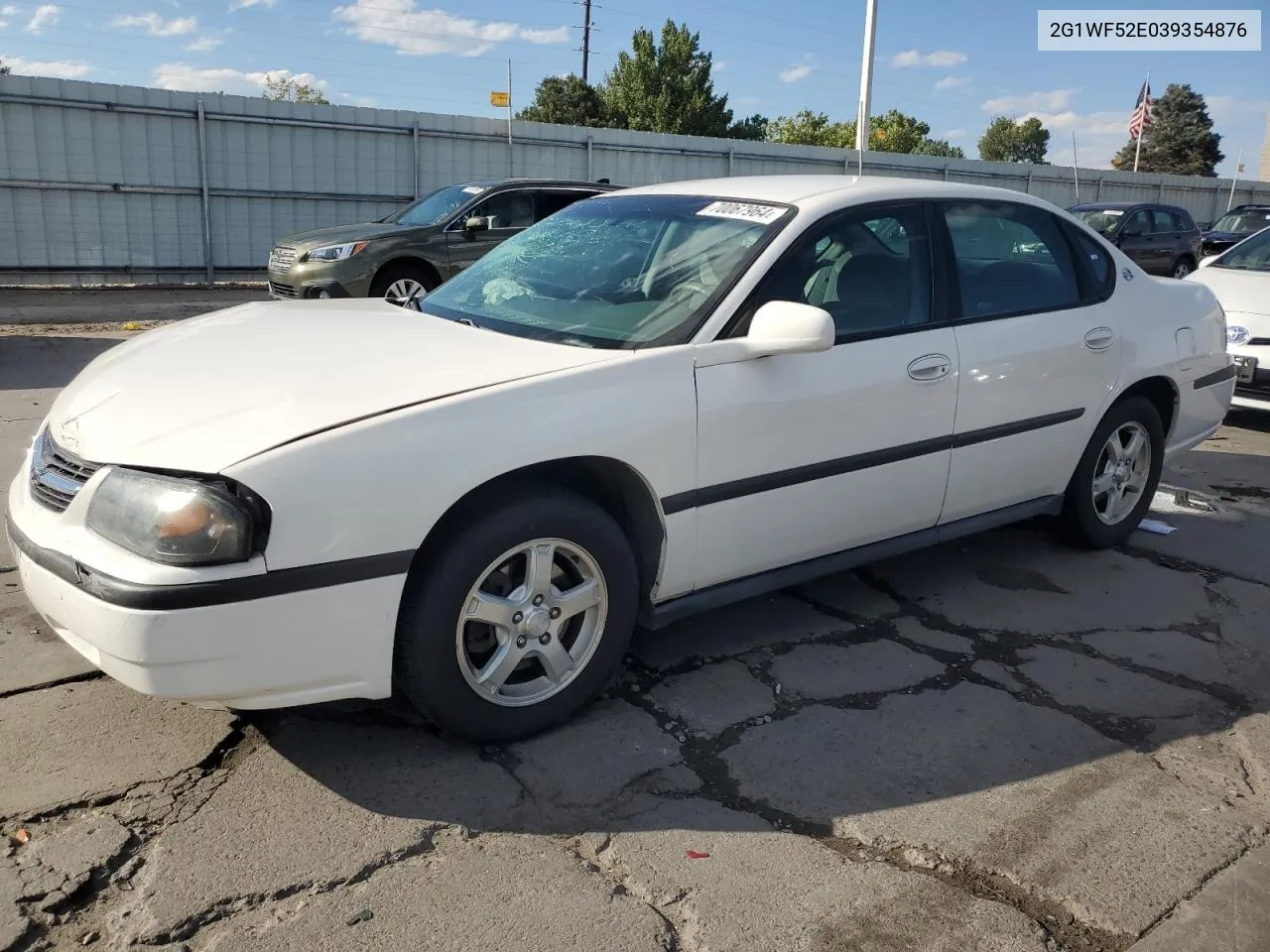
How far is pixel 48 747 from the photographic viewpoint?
2898 mm

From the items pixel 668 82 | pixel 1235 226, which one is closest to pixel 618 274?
pixel 1235 226

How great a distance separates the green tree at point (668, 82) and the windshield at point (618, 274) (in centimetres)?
4557

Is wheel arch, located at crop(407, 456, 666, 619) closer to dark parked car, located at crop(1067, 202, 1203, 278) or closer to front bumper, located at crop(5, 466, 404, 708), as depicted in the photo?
front bumper, located at crop(5, 466, 404, 708)

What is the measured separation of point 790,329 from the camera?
122 inches

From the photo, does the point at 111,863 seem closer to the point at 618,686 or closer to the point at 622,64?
the point at 618,686

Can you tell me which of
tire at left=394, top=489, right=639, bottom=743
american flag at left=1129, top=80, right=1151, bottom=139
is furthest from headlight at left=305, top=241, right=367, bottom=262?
american flag at left=1129, top=80, right=1151, bottom=139

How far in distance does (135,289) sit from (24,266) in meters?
1.35

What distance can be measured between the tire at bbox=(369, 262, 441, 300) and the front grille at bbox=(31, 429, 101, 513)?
804 cm

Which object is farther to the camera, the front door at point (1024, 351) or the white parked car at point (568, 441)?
the front door at point (1024, 351)

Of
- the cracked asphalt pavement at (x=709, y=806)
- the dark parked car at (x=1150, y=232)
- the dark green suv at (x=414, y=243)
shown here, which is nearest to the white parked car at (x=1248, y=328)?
the cracked asphalt pavement at (x=709, y=806)

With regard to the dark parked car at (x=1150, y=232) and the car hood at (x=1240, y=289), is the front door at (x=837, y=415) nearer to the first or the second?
the car hood at (x=1240, y=289)

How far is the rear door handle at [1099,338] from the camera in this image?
4375 mm

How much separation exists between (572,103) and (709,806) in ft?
184

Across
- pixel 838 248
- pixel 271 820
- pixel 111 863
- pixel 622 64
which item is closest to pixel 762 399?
pixel 838 248
